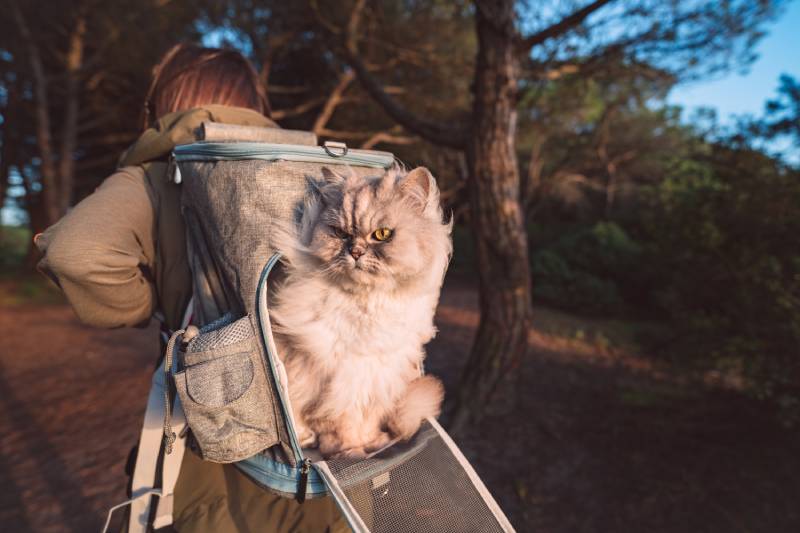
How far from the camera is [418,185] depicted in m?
1.29

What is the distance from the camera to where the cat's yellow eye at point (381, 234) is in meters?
1.29

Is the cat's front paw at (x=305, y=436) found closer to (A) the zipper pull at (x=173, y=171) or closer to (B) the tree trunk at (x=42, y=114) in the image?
(A) the zipper pull at (x=173, y=171)

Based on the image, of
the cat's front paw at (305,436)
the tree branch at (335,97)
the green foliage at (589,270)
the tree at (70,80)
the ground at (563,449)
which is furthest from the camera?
the green foliage at (589,270)

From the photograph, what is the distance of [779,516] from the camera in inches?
121

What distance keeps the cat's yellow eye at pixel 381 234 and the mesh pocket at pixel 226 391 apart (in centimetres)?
45

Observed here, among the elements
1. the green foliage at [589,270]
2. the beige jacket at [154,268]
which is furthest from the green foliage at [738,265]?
the green foliage at [589,270]

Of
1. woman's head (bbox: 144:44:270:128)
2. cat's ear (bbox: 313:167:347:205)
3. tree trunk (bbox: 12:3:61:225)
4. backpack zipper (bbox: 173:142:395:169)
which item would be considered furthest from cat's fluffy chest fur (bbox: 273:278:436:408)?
tree trunk (bbox: 12:3:61:225)

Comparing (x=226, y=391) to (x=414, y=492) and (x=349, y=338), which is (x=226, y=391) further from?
(x=414, y=492)

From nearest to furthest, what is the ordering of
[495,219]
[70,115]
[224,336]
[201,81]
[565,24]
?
[224,336], [201,81], [565,24], [495,219], [70,115]

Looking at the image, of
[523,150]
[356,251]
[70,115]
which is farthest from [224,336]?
[523,150]

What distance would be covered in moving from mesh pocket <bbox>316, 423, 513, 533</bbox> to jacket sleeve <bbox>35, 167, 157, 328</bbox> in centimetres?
76

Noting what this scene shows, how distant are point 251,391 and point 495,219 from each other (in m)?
3.01

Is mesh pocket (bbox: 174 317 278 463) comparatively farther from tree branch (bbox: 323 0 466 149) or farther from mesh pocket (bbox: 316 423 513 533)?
tree branch (bbox: 323 0 466 149)

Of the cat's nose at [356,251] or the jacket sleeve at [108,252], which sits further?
the cat's nose at [356,251]
